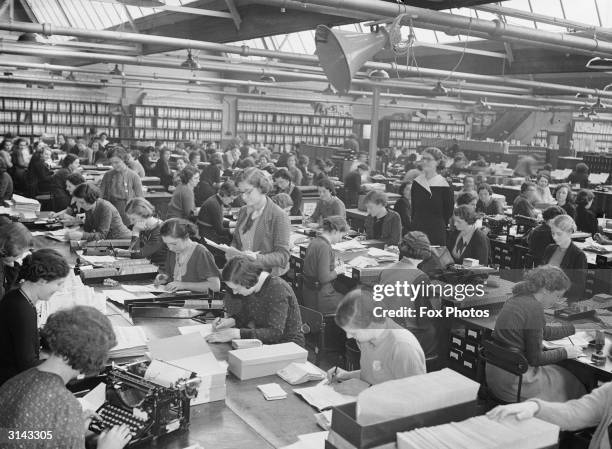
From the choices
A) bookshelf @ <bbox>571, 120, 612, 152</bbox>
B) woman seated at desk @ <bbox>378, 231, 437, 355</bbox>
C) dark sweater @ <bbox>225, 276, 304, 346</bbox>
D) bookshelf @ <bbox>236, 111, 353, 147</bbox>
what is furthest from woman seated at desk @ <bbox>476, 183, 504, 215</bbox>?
bookshelf @ <bbox>571, 120, 612, 152</bbox>

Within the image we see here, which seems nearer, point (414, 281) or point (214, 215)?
point (414, 281)

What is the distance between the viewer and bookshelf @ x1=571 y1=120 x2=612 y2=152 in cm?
2450

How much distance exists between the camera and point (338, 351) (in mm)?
5059

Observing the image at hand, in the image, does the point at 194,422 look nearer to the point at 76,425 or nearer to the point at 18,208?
the point at 76,425

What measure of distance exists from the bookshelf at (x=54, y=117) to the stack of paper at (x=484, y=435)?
55.7ft

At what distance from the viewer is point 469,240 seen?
5.68 meters

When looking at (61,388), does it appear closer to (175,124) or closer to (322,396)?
(322,396)

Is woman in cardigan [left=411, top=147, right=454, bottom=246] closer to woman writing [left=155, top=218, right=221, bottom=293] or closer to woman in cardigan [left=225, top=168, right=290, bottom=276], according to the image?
woman in cardigan [left=225, top=168, right=290, bottom=276]

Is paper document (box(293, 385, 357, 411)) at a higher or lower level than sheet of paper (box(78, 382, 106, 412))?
lower

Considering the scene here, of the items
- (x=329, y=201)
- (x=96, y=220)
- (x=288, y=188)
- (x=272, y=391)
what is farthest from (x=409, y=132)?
(x=272, y=391)

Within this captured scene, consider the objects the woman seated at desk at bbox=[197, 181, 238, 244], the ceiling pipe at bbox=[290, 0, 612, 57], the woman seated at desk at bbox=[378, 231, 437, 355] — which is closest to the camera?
the woman seated at desk at bbox=[378, 231, 437, 355]

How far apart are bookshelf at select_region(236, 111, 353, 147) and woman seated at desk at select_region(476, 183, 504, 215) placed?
12.1 m

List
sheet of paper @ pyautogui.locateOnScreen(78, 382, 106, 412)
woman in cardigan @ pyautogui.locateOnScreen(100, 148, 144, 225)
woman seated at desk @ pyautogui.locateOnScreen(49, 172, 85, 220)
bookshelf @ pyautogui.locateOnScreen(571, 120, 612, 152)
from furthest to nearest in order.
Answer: bookshelf @ pyautogui.locateOnScreen(571, 120, 612, 152) < woman in cardigan @ pyautogui.locateOnScreen(100, 148, 144, 225) < woman seated at desk @ pyautogui.locateOnScreen(49, 172, 85, 220) < sheet of paper @ pyautogui.locateOnScreen(78, 382, 106, 412)

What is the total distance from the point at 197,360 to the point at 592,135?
25.4 m
